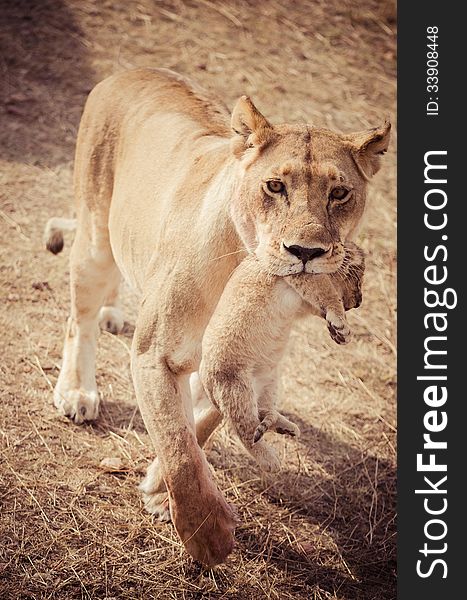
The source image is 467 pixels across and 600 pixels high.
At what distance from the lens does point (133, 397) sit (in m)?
4.66

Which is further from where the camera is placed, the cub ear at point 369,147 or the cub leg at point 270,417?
the cub ear at point 369,147

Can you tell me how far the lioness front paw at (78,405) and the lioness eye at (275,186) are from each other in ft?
5.96

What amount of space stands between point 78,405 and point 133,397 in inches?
15.3

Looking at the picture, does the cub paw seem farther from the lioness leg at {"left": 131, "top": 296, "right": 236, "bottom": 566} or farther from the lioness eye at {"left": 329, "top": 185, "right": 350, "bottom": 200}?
the lioness eye at {"left": 329, "top": 185, "right": 350, "bottom": 200}

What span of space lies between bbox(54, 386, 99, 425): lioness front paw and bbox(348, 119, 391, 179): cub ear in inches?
74.2

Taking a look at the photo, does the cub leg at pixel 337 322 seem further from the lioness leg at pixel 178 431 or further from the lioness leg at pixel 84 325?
the lioness leg at pixel 84 325

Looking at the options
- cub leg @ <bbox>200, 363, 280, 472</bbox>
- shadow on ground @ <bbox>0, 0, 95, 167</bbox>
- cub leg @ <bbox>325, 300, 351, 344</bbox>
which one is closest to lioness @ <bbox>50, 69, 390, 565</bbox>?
cub leg @ <bbox>325, 300, 351, 344</bbox>

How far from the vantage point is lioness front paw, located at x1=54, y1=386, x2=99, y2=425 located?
4.34 metres

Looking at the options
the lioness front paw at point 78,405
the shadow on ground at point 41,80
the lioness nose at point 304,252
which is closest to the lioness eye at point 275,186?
the lioness nose at point 304,252

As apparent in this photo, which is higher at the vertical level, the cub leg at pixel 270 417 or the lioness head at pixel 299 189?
the lioness head at pixel 299 189

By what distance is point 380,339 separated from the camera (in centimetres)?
566

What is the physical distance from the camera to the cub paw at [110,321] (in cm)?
513

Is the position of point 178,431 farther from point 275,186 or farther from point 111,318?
point 111,318

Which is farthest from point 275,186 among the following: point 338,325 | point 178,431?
point 178,431
